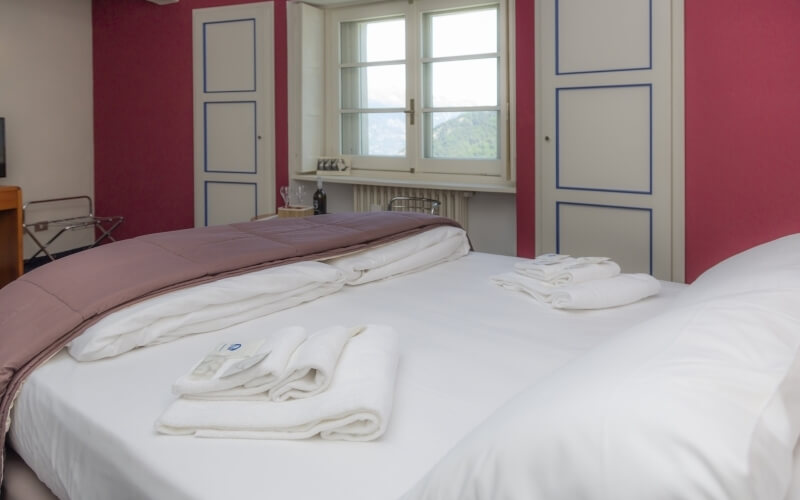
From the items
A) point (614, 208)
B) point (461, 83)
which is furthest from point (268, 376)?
point (461, 83)

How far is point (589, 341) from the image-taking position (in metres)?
1.59

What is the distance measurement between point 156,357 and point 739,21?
122 inches

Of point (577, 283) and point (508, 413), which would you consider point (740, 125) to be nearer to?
point (577, 283)

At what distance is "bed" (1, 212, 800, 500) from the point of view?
2.17ft

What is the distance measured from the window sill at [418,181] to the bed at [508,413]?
2267 mm

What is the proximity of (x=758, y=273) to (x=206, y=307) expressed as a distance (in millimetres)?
1300

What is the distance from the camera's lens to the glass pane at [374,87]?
4.70 m

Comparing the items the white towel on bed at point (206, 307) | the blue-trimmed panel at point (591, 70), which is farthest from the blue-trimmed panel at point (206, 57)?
the white towel on bed at point (206, 307)

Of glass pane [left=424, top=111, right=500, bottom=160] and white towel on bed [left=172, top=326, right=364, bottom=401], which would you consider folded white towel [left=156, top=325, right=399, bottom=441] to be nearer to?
white towel on bed [left=172, top=326, right=364, bottom=401]

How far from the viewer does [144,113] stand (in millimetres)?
5434

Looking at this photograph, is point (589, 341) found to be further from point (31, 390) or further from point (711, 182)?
point (711, 182)

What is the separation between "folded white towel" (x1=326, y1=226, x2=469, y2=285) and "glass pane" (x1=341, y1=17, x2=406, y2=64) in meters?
2.37

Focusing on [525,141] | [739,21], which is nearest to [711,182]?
[739,21]

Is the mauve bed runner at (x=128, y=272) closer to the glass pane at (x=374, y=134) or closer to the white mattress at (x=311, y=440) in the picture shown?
the white mattress at (x=311, y=440)
